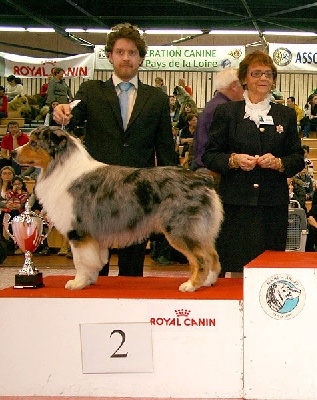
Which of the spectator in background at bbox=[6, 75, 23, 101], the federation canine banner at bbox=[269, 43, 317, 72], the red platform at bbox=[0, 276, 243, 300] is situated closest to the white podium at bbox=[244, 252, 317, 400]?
the red platform at bbox=[0, 276, 243, 300]

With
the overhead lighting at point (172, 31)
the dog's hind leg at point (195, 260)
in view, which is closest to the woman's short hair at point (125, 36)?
the dog's hind leg at point (195, 260)

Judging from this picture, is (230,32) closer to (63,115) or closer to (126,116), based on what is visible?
(126,116)

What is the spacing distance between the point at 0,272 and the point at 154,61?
8.46 metres

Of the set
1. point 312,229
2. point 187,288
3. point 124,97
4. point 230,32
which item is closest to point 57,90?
point 230,32

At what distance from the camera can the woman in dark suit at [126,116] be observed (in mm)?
3545

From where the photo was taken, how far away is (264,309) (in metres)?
2.94

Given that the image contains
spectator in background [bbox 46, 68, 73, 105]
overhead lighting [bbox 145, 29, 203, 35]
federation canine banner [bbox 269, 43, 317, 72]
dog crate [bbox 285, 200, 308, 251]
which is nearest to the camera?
dog crate [bbox 285, 200, 308, 251]

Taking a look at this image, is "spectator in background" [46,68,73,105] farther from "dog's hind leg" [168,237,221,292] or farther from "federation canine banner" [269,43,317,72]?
"dog's hind leg" [168,237,221,292]

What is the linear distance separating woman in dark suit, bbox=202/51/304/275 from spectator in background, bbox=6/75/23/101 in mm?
11679

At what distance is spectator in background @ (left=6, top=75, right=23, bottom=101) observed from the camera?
14727 millimetres

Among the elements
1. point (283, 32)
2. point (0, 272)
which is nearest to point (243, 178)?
point (0, 272)

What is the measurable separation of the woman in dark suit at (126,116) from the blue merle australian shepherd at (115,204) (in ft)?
0.87

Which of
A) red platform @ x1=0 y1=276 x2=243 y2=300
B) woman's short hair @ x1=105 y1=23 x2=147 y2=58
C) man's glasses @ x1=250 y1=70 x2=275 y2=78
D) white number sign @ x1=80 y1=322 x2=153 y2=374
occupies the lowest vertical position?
white number sign @ x1=80 y1=322 x2=153 y2=374

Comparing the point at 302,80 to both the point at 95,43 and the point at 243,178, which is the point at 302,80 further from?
the point at 243,178
